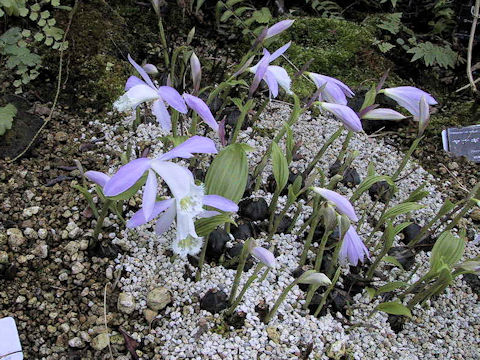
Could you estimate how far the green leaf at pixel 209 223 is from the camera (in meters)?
1.24

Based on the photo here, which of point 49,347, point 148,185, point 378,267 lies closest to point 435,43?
point 378,267

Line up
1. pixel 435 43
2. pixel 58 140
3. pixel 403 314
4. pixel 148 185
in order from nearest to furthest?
pixel 148 185 < pixel 403 314 < pixel 58 140 < pixel 435 43

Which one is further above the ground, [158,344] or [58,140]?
[58,140]

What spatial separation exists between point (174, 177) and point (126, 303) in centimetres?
50

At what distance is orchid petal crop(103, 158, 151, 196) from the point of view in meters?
1.01

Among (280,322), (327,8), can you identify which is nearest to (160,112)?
(280,322)

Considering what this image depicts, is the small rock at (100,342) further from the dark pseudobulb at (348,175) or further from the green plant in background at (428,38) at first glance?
the green plant in background at (428,38)

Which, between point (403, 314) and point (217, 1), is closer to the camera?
point (403, 314)

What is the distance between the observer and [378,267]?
166 centimetres

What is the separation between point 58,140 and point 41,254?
1.65 feet

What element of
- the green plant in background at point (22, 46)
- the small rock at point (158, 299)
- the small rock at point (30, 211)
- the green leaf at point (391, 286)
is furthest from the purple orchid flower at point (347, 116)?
the green plant in background at point (22, 46)

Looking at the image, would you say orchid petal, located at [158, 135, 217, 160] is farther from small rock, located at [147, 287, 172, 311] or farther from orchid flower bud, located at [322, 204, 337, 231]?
small rock, located at [147, 287, 172, 311]

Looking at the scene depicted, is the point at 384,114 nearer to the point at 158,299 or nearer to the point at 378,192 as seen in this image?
the point at 378,192

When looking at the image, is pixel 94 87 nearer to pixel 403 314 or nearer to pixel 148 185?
A: pixel 148 185
